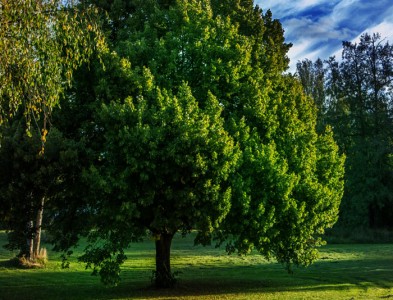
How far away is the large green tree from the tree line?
0.07 metres

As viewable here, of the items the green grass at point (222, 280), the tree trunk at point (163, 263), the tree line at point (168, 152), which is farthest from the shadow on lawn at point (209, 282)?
the tree line at point (168, 152)

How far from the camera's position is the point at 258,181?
75.2ft

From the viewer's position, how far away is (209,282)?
98.4 ft

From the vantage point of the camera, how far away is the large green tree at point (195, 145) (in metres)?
20.7

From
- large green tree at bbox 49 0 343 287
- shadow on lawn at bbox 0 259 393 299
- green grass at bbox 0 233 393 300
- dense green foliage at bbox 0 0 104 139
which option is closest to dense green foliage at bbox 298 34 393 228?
green grass at bbox 0 233 393 300

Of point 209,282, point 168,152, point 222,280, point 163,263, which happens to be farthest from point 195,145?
point 222,280

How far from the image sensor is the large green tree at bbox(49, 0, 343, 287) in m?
20.7

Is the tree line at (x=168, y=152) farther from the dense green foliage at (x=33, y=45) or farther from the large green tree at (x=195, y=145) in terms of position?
the dense green foliage at (x=33, y=45)

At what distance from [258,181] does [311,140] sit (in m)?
5.49

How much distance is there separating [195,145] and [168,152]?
44.4 inches

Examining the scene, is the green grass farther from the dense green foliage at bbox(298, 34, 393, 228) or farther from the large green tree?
the dense green foliage at bbox(298, 34, 393, 228)

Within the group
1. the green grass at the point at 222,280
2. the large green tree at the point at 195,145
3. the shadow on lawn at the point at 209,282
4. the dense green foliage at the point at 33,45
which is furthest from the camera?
the shadow on lawn at the point at 209,282

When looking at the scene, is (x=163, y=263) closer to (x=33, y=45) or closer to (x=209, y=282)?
(x=209, y=282)

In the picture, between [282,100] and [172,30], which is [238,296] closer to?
[282,100]
